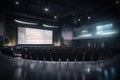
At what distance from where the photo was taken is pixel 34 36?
13727 mm

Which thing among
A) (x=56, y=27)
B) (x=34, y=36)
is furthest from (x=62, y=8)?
(x=56, y=27)

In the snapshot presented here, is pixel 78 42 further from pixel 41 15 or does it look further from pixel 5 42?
pixel 5 42

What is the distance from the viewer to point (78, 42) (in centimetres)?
1794

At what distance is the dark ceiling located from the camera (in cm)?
926

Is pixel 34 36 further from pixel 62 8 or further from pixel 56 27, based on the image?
pixel 62 8

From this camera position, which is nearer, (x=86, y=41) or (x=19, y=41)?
(x=19, y=41)

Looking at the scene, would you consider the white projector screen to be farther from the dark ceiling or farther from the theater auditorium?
the dark ceiling

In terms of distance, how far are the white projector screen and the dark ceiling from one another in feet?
5.68

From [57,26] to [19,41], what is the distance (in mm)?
7133

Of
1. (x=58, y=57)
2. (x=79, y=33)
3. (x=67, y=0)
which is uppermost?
(x=67, y=0)

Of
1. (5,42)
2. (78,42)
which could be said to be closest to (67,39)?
(78,42)

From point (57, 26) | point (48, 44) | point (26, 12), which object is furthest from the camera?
point (57, 26)

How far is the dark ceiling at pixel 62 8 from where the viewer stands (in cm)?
926

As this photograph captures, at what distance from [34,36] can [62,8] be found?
565 cm
